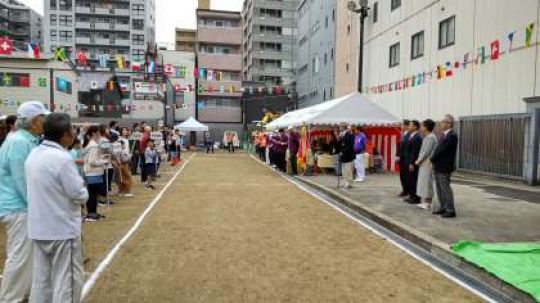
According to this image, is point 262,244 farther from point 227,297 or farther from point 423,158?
point 423,158

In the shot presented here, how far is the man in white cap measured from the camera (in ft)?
14.5

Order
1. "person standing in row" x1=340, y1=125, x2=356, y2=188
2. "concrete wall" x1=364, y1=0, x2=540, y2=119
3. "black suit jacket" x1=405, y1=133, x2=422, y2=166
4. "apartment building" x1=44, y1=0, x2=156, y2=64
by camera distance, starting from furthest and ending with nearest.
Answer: "apartment building" x1=44, y1=0, x2=156, y2=64, "concrete wall" x1=364, y1=0, x2=540, y2=119, "person standing in row" x1=340, y1=125, x2=356, y2=188, "black suit jacket" x1=405, y1=133, x2=422, y2=166

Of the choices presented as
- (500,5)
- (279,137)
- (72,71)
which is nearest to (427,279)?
(500,5)

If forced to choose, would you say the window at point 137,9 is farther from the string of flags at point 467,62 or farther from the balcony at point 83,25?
the string of flags at point 467,62

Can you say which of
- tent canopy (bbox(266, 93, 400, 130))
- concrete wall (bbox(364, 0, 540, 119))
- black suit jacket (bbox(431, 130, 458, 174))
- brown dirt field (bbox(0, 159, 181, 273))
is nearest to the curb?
black suit jacket (bbox(431, 130, 458, 174))

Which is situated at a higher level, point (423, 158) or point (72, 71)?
point (72, 71)

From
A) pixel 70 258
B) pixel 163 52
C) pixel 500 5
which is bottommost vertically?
pixel 70 258

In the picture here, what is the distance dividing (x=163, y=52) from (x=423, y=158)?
175 feet

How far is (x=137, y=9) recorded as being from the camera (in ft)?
267

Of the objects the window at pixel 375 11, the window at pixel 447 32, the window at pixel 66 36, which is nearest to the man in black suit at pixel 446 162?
the window at pixel 447 32

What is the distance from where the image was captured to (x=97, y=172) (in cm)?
995

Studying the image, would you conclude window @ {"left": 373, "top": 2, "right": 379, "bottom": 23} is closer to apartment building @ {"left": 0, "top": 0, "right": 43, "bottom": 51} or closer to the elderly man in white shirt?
the elderly man in white shirt

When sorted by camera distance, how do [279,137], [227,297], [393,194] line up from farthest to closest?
[279,137]
[393,194]
[227,297]

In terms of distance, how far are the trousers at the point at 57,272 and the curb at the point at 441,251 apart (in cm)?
428
